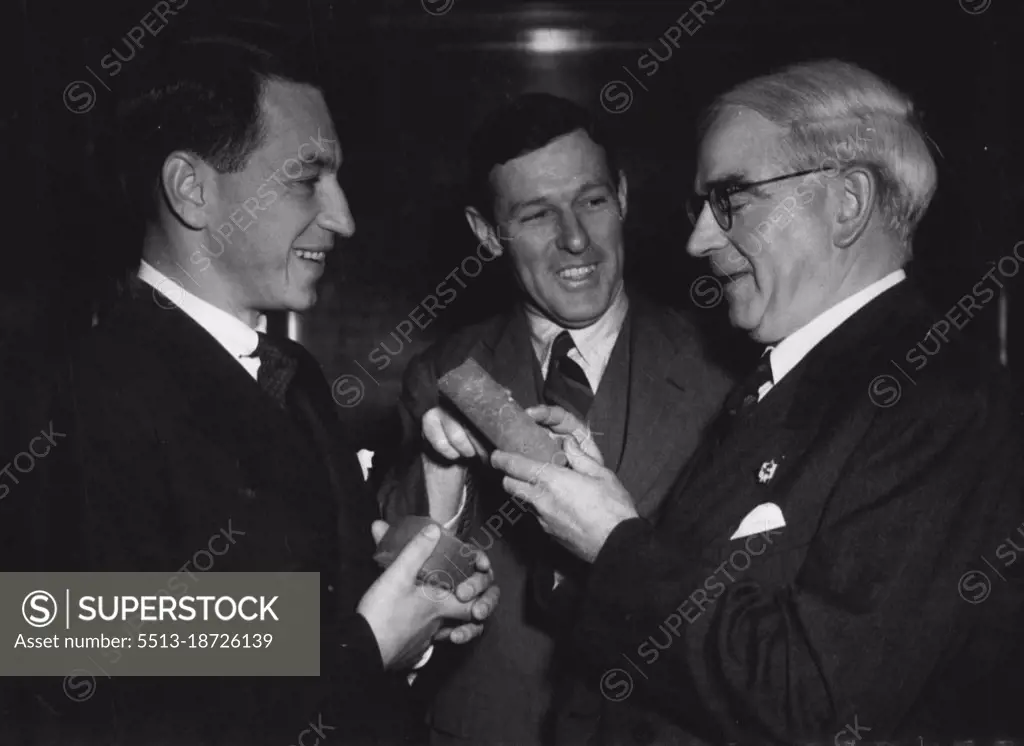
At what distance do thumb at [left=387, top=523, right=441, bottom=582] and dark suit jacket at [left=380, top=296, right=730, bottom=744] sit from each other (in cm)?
33

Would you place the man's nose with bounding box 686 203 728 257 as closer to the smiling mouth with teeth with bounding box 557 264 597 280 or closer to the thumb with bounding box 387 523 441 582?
the smiling mouth with teeth with bounding box 557 264 597 280

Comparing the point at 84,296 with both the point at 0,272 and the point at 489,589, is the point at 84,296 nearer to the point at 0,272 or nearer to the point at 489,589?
the point at 0,272

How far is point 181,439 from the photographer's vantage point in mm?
1975

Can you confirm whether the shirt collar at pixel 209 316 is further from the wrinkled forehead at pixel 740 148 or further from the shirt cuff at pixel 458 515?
the wrinkled forehead at pixel 740 148

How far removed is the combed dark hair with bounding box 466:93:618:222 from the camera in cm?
277

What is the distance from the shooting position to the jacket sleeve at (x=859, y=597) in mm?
1655

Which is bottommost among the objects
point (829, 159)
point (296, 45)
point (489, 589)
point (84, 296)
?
point (489, 589)

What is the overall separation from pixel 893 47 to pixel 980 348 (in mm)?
1604

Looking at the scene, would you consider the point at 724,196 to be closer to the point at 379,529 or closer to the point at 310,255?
the point at 310,255

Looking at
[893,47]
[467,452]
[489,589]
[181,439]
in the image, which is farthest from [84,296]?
[893,47]

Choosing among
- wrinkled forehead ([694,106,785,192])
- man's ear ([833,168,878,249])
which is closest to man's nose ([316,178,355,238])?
wrinkled forehead ([694,106,785,192])

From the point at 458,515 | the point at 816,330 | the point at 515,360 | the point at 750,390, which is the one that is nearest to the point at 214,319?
the point at 458,515

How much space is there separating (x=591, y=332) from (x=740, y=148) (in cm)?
77

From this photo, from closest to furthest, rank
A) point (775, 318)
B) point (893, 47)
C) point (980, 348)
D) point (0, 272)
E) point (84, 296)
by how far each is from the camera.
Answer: point (980, 348)
point (775, 318)
point (0, 272)
point (84, 296)
point (893, 47)
